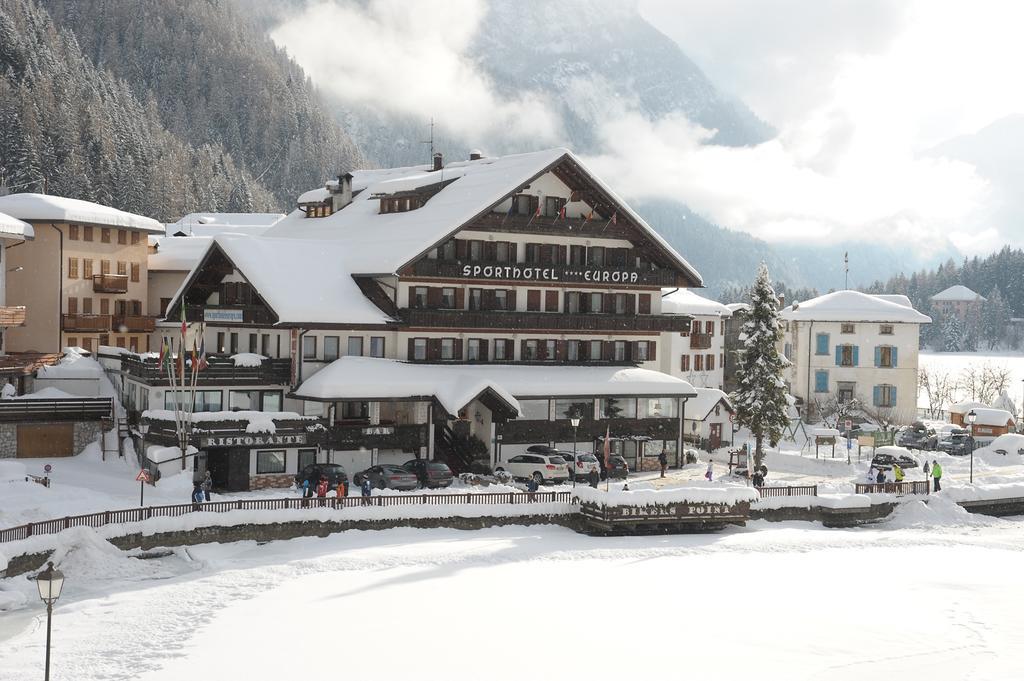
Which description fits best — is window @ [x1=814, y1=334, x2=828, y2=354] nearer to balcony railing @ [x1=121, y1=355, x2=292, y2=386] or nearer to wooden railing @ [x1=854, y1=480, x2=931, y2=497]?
wooden railing @ [x1=854, y1=480, x2=931, y2=497]

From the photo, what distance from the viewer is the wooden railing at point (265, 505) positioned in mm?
40312

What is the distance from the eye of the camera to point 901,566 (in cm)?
4619

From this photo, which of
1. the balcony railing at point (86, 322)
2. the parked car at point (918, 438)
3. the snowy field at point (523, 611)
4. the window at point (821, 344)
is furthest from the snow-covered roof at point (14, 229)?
the window at point (821, 344)

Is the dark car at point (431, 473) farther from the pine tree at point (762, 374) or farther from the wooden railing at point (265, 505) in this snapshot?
the pine tree at point (762, 374)

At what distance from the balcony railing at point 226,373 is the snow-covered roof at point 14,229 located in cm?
1348

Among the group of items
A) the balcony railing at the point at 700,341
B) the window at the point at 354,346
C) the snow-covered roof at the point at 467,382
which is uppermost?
the balcony railing at the point at 700,341

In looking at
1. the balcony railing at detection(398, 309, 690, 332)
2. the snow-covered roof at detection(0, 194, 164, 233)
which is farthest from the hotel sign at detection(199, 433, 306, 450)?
the snow-covered roof at detection(0, 194, 164, 233)

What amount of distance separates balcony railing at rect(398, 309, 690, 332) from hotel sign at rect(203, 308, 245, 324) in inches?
345

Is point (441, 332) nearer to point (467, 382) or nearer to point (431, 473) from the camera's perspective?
point (467, 382)

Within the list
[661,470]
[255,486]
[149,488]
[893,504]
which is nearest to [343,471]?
[255,486]

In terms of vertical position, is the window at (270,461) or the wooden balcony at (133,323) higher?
the wooden balcony at (133,323)

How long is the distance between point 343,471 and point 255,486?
4.36m

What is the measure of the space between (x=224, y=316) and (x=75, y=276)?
726 inches

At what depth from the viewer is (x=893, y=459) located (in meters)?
67.2
